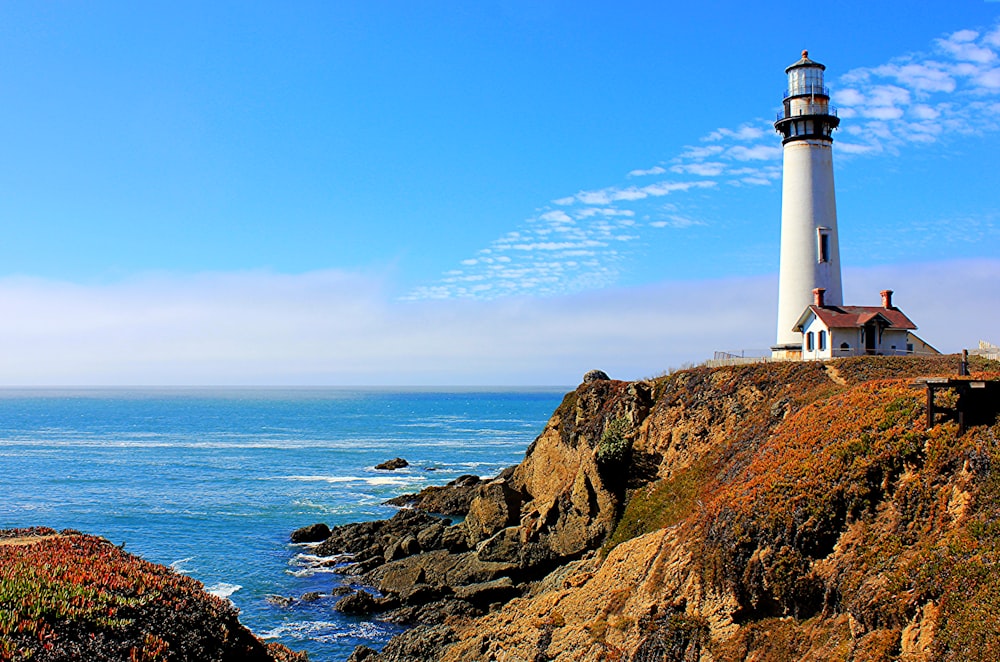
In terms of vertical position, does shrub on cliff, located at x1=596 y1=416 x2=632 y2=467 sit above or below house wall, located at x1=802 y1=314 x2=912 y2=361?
below

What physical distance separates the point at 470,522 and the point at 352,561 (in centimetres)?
725

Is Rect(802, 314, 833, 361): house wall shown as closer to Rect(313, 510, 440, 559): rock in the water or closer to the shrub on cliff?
the shrub on cliff

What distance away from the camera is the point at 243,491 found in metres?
62.4

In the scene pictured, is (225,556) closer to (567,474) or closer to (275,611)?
(275,611)

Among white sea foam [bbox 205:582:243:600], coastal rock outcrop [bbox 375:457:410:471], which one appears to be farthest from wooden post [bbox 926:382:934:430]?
coastal rock outcrop [bbox 375:457:410:471]

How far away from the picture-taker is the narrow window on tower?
131ft

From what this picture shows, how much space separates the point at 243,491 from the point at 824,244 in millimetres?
48886

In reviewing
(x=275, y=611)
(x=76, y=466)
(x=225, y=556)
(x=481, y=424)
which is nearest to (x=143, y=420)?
(x=481, y=424)

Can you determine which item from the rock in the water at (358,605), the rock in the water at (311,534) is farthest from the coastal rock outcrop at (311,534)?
the rock in the water at (358,605)

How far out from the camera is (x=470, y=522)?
40688mm

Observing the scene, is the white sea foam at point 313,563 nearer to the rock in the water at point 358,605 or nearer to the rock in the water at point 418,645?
the rock in the water at point 358,605

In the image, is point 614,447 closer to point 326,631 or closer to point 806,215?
point 326,631

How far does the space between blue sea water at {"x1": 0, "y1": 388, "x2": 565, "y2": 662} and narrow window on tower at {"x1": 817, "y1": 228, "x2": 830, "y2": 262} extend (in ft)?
94.6

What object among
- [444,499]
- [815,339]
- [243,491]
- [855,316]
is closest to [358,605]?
[444,499]
